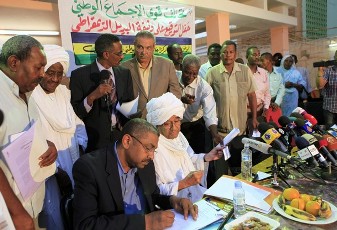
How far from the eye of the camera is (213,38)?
7.04 metres

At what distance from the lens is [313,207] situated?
1.50 meters

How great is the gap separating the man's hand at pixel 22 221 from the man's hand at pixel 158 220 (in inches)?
21.6

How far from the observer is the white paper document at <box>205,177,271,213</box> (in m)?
1.65

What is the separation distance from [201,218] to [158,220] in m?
0.24

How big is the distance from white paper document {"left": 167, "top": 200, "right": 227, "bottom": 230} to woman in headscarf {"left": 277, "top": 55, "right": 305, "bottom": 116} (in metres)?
4.61

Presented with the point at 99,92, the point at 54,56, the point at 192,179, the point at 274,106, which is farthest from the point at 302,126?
the point at 274,106

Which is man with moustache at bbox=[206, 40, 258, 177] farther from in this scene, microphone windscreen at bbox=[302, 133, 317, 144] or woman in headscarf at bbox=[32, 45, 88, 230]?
woman in headscarf at bbox=[32, 45, 88, 230]

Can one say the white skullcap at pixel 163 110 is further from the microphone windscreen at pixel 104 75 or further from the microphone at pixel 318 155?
the microphone at pixel 318 155

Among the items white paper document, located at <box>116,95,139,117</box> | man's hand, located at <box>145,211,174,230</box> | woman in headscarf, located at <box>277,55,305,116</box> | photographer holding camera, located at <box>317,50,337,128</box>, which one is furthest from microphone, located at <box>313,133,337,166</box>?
woman in headscarf, located at <box>277,55,305,116</box>

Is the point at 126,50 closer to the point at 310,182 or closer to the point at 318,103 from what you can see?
the point at 310,182

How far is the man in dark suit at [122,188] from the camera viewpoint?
4.72 ft

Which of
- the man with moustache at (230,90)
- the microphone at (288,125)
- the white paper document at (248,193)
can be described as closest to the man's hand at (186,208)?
the white paper document at (248,193)

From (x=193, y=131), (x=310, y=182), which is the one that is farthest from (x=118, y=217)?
(x=193, y=131)

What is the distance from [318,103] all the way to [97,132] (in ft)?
19.0
